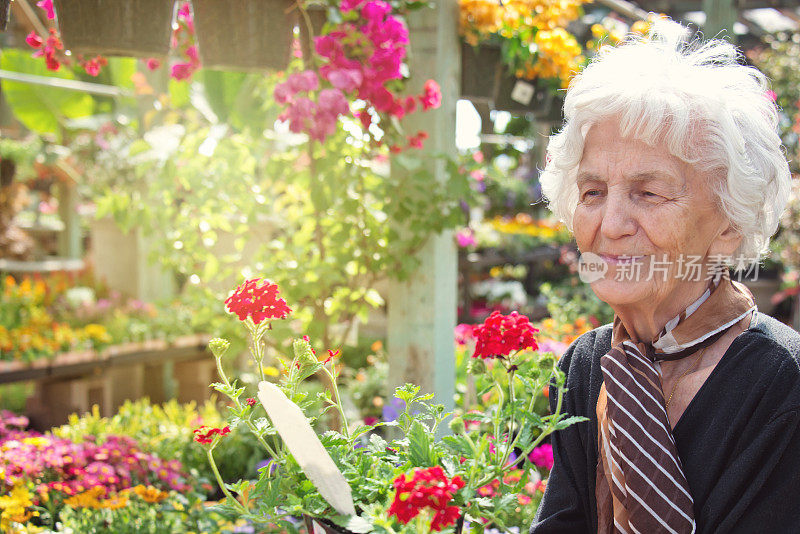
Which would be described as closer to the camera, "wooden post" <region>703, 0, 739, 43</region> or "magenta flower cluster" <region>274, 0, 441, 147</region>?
"magenta flower cluster" <region>274, 0, 441, 147</region>

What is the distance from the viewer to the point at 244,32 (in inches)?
72.9

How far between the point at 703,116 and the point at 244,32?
1.28m

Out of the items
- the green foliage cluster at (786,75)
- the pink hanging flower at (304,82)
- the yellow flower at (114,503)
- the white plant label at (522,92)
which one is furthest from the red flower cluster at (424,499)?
the green foliage cluster at (786,75)

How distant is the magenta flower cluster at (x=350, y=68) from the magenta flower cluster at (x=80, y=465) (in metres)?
1.15

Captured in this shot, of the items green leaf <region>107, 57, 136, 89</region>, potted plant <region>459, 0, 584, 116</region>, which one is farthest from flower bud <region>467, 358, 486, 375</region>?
green leaf <region>107, 57, 136, 89</region>

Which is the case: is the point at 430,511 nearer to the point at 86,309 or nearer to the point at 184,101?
the point at 184,101

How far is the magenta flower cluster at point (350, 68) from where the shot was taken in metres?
1.96

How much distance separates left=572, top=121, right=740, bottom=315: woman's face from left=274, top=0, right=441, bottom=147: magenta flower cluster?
→ 3.50 ft

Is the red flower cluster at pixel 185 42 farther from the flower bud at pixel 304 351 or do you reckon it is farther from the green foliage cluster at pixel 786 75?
the green foliage cluster at pixel 786 75

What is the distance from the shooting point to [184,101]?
3125 millimetres

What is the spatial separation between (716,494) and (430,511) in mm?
424

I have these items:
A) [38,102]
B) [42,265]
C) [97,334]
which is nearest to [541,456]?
[97,334]

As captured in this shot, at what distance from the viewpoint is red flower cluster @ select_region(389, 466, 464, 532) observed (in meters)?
0.70

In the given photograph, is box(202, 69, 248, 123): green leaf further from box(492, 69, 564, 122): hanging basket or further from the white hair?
the white hair
